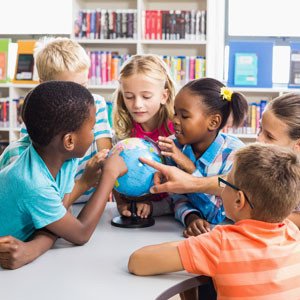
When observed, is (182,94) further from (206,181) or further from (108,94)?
(108,94)

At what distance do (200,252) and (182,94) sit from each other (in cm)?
83

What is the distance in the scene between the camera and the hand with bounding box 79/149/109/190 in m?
1.90

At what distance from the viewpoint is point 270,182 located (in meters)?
1.37

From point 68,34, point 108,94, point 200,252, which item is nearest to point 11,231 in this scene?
point 200,252

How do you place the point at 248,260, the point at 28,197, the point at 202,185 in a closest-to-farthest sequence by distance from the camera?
1. the point at 248,260
2. the point at 28,197
3. the point at 202,185

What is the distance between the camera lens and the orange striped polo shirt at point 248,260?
1344 millimetres

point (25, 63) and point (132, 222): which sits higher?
point (25, 63)

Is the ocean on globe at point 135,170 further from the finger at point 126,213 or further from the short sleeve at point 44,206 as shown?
the short sleeve at point 44,206

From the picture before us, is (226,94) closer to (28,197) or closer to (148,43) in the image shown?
(28,197)

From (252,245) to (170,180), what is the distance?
532mm

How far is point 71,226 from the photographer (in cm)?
160

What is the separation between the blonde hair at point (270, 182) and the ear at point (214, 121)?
0.62 meters

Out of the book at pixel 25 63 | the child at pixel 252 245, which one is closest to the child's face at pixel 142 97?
the child at pixel 252 245

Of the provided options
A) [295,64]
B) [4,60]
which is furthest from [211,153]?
[4,60]
